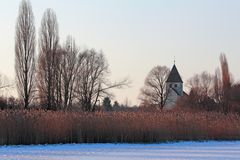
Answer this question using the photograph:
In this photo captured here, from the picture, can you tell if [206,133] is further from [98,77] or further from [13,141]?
[98,77]

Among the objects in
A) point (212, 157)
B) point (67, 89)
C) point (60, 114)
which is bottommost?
point (212, 157)

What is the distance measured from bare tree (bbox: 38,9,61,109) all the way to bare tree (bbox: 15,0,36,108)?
283 cm

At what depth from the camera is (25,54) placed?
3916 centimetres

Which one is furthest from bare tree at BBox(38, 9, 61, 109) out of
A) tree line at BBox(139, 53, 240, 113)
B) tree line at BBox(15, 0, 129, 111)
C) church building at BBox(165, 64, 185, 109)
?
church building at BBox(165, 64, 185, 109)

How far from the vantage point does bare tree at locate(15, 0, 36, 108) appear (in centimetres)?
3809

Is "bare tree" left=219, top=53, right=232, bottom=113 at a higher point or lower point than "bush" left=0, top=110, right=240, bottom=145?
higher

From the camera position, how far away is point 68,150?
1947 cm

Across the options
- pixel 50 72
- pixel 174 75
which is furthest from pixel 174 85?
pixel 50 72

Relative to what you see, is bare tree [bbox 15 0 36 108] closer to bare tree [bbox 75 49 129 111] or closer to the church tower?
bare tree [bbox 75 49 129 111]

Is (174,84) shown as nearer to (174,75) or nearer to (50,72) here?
(174,75)

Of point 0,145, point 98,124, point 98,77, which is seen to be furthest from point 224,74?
point 0,145

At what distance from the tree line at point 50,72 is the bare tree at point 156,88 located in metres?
17.2

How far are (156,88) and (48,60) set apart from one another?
112 feet

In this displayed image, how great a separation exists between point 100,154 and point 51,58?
26.2m
